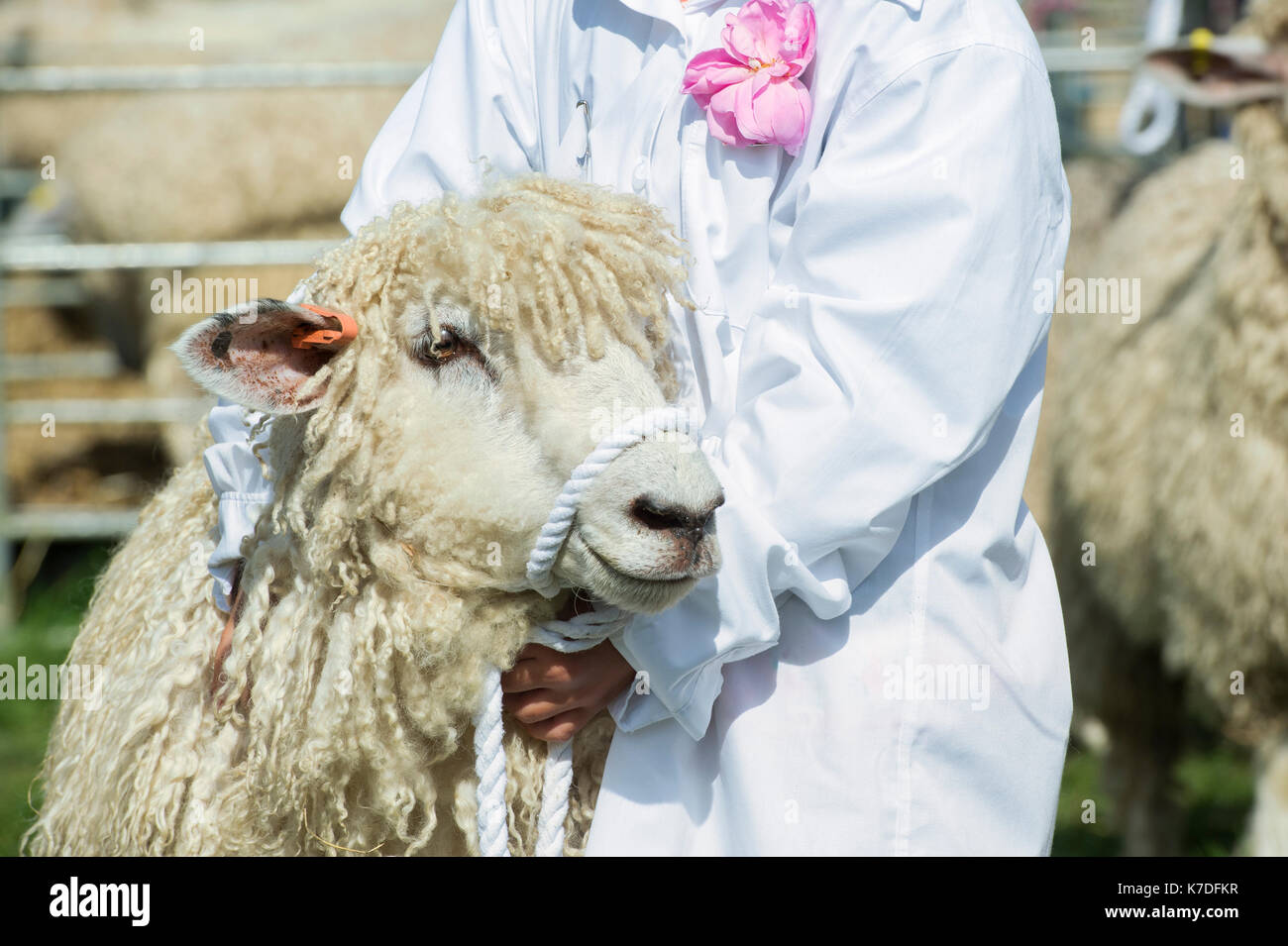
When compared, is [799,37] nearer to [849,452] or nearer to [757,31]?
[757,31]

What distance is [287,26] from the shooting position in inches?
327

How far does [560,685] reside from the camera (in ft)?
5.07

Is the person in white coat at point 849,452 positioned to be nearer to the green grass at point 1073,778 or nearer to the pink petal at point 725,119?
the pink petal at point 725,119

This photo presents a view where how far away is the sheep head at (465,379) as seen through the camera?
142cm

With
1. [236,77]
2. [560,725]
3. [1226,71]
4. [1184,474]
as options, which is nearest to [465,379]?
[560,725]

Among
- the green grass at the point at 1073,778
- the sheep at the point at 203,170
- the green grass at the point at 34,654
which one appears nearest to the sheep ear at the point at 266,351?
the green grass at the point at 34,654

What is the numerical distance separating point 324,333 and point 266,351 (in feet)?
0.22

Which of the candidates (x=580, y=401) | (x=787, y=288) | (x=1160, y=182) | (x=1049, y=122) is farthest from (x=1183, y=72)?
(x=580, y=401)

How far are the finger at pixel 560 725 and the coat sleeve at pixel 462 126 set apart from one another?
1.63ft

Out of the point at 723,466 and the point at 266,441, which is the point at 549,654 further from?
the point at 266,441

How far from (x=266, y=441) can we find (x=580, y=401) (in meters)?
0.42

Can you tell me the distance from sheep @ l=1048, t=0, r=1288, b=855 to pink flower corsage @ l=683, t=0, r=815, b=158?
1.96 metres

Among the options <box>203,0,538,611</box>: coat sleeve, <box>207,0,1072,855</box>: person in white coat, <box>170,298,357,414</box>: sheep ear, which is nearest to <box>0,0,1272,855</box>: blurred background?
<box>207,0,1072,855</box>: person in white coat

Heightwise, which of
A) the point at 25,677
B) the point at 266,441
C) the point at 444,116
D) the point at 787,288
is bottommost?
the point at 25,677
